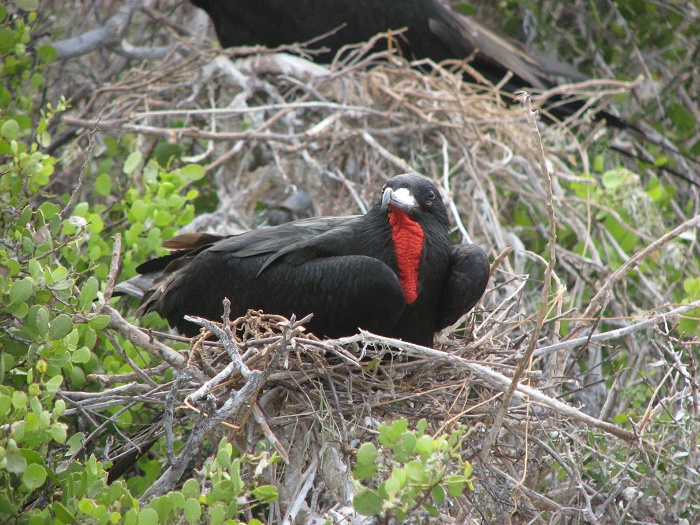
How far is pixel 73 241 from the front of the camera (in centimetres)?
224

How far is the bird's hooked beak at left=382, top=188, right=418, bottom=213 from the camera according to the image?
2.69m

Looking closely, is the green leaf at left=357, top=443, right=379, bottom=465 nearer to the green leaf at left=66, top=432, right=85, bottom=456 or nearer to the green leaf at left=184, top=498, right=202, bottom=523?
the green leaf at left=184, top=498, right=202, bottom=523

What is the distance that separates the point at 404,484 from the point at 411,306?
1039 mm

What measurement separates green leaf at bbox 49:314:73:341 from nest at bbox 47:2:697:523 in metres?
0.29

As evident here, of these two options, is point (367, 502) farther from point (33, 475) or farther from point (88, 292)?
point (88, 292)

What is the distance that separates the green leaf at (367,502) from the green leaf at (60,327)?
2.54 ft

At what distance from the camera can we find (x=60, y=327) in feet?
6.49

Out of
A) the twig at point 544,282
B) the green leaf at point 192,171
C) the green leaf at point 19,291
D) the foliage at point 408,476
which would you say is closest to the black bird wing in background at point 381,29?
the green leaf at point 192,171

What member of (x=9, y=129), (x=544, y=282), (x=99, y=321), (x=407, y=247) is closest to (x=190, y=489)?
(x=99, y=321)

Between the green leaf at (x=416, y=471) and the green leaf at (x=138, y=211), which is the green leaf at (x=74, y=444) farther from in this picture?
the green leaf at (x=138, y=211)

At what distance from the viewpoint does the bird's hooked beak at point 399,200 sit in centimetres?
269

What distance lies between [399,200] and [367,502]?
1157 millimetres

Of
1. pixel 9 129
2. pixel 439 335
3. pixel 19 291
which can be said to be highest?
pixel 9 129

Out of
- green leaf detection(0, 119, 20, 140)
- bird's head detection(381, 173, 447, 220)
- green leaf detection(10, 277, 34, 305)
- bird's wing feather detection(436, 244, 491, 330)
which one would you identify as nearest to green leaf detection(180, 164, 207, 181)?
green leaf detection(0, 119, 20, 140)
